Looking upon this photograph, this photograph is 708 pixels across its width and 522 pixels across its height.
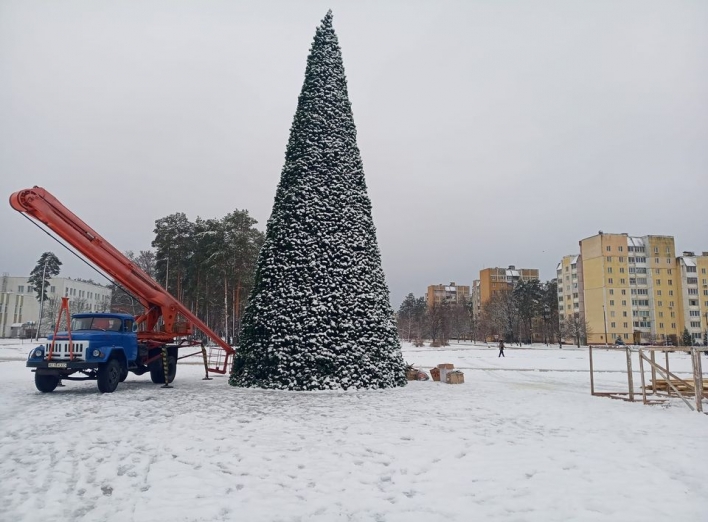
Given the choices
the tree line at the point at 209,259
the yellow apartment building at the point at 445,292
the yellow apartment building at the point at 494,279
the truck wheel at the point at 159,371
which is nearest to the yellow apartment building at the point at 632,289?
the yellow apartment building at the point at 494,279

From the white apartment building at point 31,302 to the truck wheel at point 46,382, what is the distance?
75750 mm

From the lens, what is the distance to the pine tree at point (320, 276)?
12875mm

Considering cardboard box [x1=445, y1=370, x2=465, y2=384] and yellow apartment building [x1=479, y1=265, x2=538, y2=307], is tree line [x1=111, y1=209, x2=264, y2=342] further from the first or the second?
yellow apartment building [x1=479, y1=265, x2=538, y2=307]

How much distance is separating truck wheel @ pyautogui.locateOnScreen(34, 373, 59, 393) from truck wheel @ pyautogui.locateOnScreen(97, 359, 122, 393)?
1.41m

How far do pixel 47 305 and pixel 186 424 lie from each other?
9936 cm

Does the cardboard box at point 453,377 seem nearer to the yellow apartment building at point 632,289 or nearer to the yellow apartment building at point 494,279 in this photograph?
the yellow apartment building at point 632,289

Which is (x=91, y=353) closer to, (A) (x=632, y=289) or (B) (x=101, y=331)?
(B) (x=101, y=331)

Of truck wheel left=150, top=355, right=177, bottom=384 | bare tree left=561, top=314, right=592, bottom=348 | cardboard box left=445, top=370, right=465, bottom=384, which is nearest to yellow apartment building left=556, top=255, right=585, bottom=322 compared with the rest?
bare tree left=561, top=314, right=592, bottom=348

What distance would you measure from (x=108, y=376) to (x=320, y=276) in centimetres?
635

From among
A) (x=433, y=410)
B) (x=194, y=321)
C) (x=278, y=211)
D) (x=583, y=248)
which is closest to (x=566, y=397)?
(x=433, y=410)

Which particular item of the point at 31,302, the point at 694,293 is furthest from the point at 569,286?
the point at 31,302

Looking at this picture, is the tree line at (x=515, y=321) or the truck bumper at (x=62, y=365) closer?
the truck bumper at (x=62, y=365)

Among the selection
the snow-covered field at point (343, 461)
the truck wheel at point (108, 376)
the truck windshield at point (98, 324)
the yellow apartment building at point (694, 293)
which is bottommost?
the snow-covered field at point (343, 461)

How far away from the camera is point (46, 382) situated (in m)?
12.9
